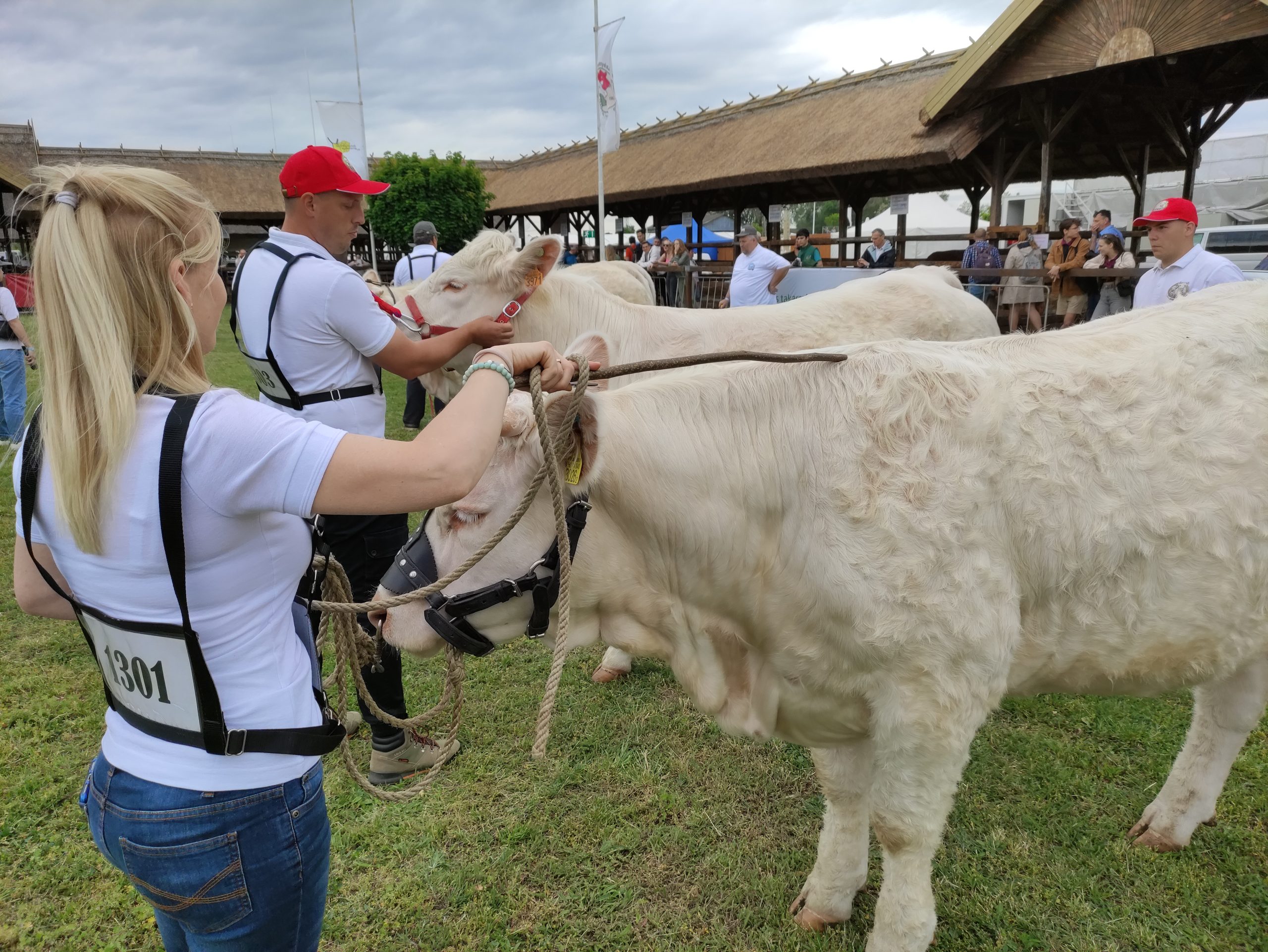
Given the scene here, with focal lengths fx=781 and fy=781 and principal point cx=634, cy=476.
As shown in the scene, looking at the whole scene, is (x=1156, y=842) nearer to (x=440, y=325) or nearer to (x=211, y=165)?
(x=440, y=325)

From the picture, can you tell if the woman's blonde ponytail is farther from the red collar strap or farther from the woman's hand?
the red collar strap

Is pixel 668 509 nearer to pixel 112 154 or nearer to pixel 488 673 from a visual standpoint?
pixel 488 673

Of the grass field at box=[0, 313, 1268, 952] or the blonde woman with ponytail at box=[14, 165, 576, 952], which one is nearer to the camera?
the blonde woman with ponytail at box=[14, 165, 576, 952]

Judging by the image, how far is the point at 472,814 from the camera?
3.32 metres

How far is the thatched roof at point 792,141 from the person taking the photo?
12336 mm

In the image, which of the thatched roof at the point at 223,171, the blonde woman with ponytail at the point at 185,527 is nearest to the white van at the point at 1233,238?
the blonde woman with ponytail at the point at 185,527

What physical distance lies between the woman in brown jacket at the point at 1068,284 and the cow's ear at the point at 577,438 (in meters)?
8.48

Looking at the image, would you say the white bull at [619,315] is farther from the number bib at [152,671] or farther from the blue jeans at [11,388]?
the blue jeans at [11,388]

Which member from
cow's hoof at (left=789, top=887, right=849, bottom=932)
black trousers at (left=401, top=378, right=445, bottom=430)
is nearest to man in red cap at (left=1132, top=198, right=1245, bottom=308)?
cow's hoof at (left=789, top=887, right=849, bottom=932)

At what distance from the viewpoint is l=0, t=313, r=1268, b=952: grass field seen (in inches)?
108

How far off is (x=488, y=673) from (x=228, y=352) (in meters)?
17.5

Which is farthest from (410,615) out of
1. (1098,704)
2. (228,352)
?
(228,352)

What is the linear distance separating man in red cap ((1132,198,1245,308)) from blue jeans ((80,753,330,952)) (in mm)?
5886

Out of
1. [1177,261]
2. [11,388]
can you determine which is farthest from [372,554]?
[11,388]
